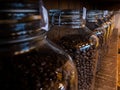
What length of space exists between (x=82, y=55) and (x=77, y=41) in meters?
0.03

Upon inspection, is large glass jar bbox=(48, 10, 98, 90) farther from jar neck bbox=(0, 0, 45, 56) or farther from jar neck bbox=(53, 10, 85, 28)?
jar neck bbox=(0, 0, 45, 56)

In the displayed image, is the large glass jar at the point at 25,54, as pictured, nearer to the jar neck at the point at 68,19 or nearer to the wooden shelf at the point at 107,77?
the jar neck at the point at 68,19

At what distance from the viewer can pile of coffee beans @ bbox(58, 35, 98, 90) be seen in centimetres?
40

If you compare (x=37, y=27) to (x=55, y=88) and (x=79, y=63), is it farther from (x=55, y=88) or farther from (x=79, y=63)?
(x=79, y=63)

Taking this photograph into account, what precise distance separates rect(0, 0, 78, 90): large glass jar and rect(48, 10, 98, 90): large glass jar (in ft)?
0.56

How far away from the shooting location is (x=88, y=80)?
0.47 metres

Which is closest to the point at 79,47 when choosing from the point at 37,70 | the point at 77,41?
the point at 77,41

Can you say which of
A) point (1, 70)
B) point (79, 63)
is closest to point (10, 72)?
point (1, 70)

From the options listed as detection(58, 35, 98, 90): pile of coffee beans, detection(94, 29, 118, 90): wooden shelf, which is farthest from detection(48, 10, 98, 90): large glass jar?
detection(94, 29, 118, 90): wooden shelf

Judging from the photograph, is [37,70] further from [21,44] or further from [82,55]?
[82,55]

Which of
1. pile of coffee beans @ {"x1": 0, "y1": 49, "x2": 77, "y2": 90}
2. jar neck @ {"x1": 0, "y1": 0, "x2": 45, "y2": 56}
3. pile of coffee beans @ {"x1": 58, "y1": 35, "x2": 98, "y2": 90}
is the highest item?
jar neck @ {"x1": 0, "y1": 0, "x2": 45, "y2": 56}

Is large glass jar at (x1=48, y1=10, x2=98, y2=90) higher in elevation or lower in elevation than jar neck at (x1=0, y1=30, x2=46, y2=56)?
lower

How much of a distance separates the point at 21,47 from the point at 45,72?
3cm

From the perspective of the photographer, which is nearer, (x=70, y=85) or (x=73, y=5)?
(x=70, y=85)
